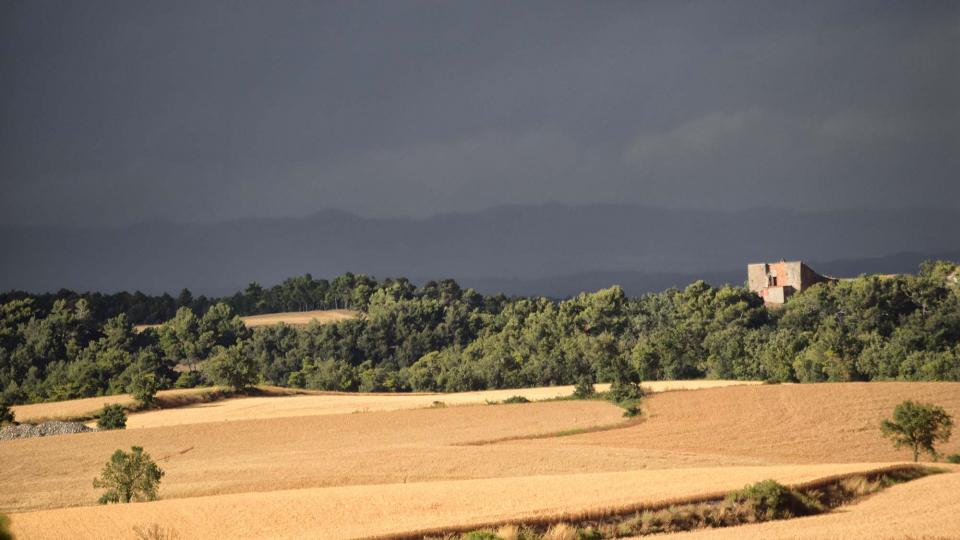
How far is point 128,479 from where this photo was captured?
39.9 metres

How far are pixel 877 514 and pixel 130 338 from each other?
348ft

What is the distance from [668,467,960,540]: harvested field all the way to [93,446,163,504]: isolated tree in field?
2240 cm

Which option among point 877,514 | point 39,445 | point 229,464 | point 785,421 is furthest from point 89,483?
point 785,421

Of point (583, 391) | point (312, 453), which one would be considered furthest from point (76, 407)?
point (583, 391)

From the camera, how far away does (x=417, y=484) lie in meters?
38.8

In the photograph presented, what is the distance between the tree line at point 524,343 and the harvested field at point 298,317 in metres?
21.2

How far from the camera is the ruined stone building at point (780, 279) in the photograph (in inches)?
5556

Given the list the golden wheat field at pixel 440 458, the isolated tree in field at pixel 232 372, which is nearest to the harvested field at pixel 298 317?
the isolated tree in field at pixel 232 372

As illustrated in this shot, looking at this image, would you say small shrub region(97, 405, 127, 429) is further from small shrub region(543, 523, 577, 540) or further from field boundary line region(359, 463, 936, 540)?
small shrub region(543, 523, 577, 540)

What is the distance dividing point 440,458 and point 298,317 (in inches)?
5127

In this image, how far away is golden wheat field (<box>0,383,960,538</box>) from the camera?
1220 inches

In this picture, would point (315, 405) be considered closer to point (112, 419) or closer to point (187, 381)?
point (112, 419)

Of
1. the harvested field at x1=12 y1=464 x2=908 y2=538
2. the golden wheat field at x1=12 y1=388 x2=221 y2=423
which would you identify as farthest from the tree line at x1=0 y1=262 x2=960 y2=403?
the harvested field at x1=12 y1=464 x2=908 y2=538

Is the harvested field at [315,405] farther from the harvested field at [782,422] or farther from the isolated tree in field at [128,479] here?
the isolated tree in field at [128,479]
